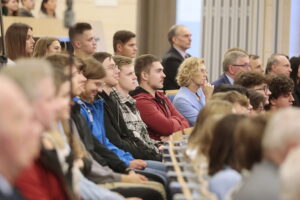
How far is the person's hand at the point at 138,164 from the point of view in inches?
236

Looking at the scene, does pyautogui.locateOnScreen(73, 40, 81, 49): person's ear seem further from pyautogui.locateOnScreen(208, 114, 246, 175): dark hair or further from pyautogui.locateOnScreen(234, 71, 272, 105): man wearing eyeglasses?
pyautogui.locateOnScreen(208, 114, 246, 175): dark hair

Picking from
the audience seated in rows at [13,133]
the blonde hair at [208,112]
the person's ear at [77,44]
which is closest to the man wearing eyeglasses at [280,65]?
the person's ear at [77,44]

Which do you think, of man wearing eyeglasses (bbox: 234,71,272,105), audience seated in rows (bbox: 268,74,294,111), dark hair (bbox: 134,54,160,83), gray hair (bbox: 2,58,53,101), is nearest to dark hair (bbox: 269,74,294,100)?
audience seated in rows (bbox: 268,74,294,111)

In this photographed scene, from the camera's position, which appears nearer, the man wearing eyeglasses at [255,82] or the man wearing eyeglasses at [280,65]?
the man wearing eyeglasses at [255,82]

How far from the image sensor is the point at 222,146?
12.5 feet

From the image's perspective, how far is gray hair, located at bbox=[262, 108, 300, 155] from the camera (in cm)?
310

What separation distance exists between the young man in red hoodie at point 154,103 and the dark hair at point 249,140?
3387 mm

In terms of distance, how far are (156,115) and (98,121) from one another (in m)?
1.31

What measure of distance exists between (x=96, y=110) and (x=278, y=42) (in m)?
A: 6.84

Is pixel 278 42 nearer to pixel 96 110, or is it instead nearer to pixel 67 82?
pixel 96 110

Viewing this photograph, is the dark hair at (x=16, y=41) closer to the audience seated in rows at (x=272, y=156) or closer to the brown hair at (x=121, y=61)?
the brown hair at (x=121, y=61)

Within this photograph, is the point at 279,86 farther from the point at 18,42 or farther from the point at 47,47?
the point at 18,42

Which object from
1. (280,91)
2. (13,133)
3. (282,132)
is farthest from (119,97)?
(13,133)

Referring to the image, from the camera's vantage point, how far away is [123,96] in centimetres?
652
